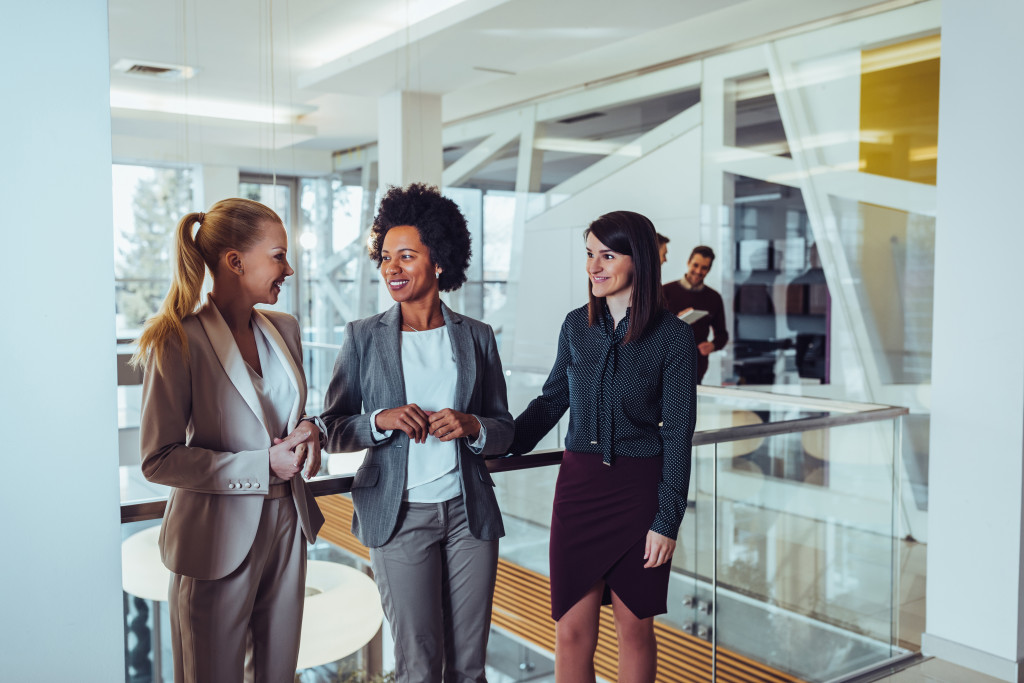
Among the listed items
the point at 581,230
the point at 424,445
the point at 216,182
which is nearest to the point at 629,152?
the point at 581,230

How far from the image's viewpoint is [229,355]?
1.73 m

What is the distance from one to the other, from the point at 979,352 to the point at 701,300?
2.93 metres

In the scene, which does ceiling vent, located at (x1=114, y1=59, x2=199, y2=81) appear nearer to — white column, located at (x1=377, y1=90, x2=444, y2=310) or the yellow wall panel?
white column, located at (x1=377, y1=90, x2=444, y2=310)

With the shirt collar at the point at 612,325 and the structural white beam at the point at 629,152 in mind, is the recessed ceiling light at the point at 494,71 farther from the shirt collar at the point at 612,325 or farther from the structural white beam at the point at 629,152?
the shirt collar at the point at 612,325

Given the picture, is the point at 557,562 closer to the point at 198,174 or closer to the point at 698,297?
the point at 698,297

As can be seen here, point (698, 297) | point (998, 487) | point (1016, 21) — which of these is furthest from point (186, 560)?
point (698, 297)

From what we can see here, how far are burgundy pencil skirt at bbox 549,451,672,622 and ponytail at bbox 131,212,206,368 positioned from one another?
1072 millimetres

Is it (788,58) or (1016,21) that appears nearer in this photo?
(1016,21)

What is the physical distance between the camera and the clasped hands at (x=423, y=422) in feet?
6.25

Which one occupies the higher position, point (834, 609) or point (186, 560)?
point (186, 560)

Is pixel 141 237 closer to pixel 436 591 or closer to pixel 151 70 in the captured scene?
pixel 151 70

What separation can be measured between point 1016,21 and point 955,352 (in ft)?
4.34

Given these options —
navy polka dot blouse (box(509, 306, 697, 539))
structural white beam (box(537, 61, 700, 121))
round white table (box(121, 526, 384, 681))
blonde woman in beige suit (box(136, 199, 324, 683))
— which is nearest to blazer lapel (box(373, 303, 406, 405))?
blonde woman in beige suit (box(136, 199, 324, 683))

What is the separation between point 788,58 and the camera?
700 cm
